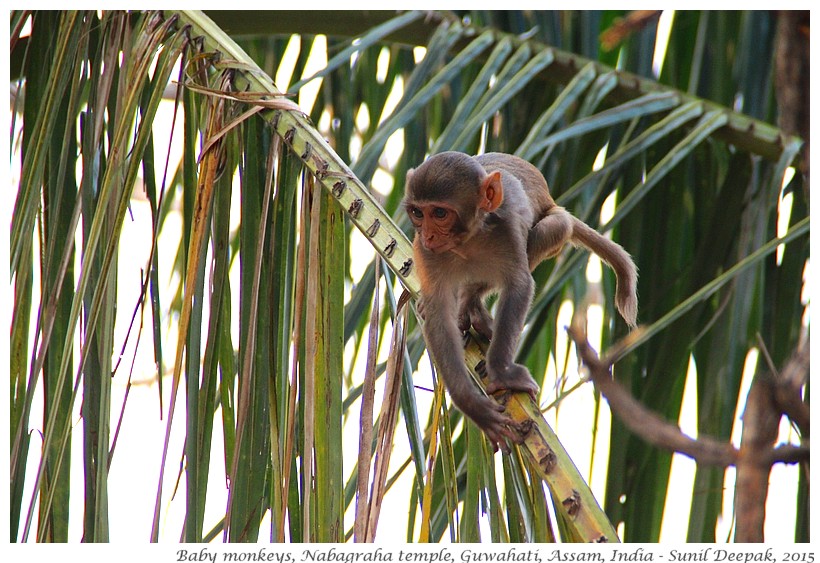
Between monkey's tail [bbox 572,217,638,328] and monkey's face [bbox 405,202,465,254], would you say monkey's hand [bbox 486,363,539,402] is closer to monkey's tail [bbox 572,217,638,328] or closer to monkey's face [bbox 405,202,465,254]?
monkey's face [bbox 405,202,465,254]

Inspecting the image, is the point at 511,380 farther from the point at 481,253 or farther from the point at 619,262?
the point at 619,262

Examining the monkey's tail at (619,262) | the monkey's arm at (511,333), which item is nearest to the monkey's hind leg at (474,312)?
the monkey's arm at (511,333)

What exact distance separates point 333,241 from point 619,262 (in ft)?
4.77

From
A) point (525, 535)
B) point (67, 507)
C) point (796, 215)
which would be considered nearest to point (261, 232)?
point (67, 507)

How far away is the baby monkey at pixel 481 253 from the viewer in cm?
272

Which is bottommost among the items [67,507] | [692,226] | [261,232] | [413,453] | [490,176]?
[67,507]

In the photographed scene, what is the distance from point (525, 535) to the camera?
6.27ft

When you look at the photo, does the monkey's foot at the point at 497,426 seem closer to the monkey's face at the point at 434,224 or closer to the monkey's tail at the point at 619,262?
the monkey's face at the point at 434,224

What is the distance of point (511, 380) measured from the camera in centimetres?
247

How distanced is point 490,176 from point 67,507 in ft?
5.01

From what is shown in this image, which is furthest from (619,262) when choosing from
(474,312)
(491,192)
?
(491,192)

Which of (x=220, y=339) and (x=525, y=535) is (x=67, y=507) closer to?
(x=220, y=339)

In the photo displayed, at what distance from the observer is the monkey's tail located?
10.7 ft

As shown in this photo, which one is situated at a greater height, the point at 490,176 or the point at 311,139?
the point at 490,176
